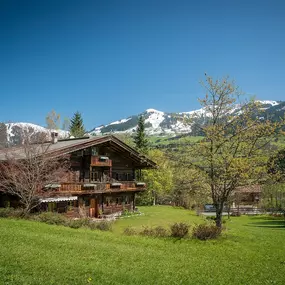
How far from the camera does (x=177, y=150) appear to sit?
2069cm

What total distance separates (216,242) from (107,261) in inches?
319

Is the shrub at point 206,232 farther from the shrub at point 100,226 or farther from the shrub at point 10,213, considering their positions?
the shrub at point 10,213

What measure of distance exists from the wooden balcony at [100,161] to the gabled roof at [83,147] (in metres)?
1.58

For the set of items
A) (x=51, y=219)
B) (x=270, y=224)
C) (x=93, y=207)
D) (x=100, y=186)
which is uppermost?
(x=100, y=186)

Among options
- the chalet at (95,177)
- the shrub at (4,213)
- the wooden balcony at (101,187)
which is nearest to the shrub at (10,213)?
the shrub at (4,213)

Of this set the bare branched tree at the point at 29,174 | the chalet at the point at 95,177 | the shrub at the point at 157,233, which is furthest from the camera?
the chalet at the point at 95,177

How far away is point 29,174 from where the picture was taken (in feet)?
76.6

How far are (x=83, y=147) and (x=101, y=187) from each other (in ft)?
17.7

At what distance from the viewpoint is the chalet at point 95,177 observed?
96.6 feet

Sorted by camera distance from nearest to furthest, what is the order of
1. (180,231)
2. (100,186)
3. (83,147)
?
1. (180,231)
2. (83,147)
3. (100,186)

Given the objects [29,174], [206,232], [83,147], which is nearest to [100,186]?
[83,147]

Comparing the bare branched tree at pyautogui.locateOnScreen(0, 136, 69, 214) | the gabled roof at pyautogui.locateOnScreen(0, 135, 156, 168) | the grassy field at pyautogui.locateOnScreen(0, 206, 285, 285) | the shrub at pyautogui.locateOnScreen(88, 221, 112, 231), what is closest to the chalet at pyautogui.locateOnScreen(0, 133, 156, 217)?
the gabled roof at pyautogui.locateOnScreen(0, 135, 156, 168)

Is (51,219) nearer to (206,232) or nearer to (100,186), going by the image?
(206,232)

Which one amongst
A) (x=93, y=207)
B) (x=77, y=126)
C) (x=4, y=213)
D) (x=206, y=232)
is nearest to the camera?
(x=206, y=232)
